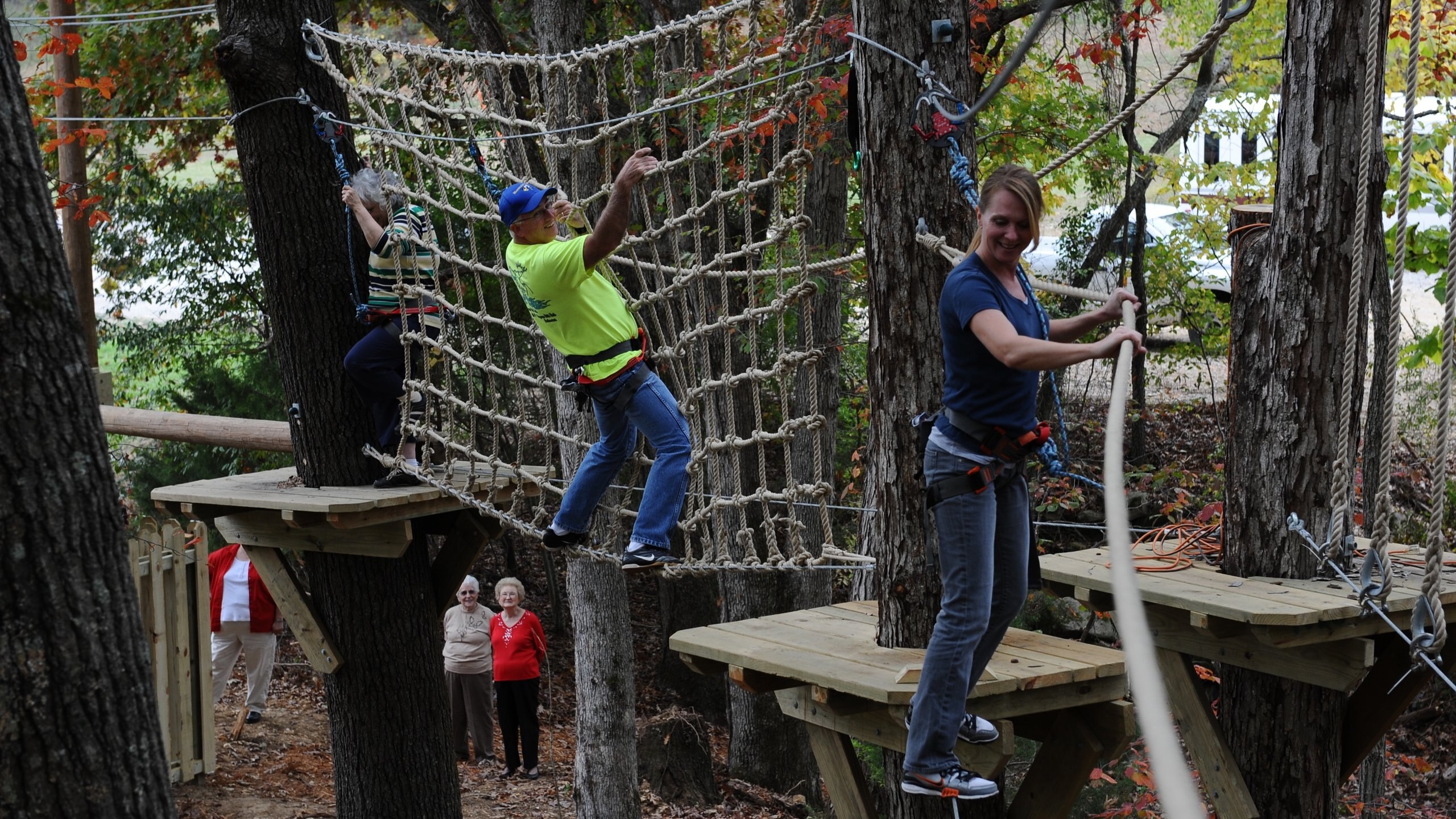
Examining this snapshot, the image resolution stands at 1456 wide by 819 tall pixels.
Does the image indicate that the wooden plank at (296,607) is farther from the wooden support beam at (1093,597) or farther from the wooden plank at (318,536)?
the wooden support beam at (1093,597)

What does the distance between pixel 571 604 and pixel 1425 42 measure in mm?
5370

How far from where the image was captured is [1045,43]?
11562 millimetres

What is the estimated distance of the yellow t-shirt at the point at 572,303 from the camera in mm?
3090

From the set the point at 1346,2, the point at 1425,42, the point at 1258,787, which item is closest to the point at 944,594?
the point at 1258,787

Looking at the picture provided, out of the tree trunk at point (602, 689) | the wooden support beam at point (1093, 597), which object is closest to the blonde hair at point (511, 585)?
the tree trunk at point (602, 689)

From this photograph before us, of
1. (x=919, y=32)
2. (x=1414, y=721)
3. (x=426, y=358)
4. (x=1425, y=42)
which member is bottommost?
(x=1414, y=721)

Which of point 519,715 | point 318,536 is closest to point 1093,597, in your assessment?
point 318,536

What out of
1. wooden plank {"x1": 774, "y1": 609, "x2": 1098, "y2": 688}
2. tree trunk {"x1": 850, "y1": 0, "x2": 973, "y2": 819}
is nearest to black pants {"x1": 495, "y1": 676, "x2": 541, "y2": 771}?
wooden plank {"x1": 774, "y1": 609, "x2": 1098, "y2": 688}

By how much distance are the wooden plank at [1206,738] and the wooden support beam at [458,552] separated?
2.25 m

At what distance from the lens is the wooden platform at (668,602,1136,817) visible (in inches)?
99.0

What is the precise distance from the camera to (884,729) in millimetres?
2664

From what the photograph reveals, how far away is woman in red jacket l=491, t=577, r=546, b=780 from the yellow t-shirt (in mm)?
3308

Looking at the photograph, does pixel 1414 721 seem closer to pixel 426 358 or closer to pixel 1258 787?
pixel 1258 787

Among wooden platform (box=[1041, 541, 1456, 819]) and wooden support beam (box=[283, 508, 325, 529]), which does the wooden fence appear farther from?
wooden platform (box=[1041, 541, 1456, 819])
